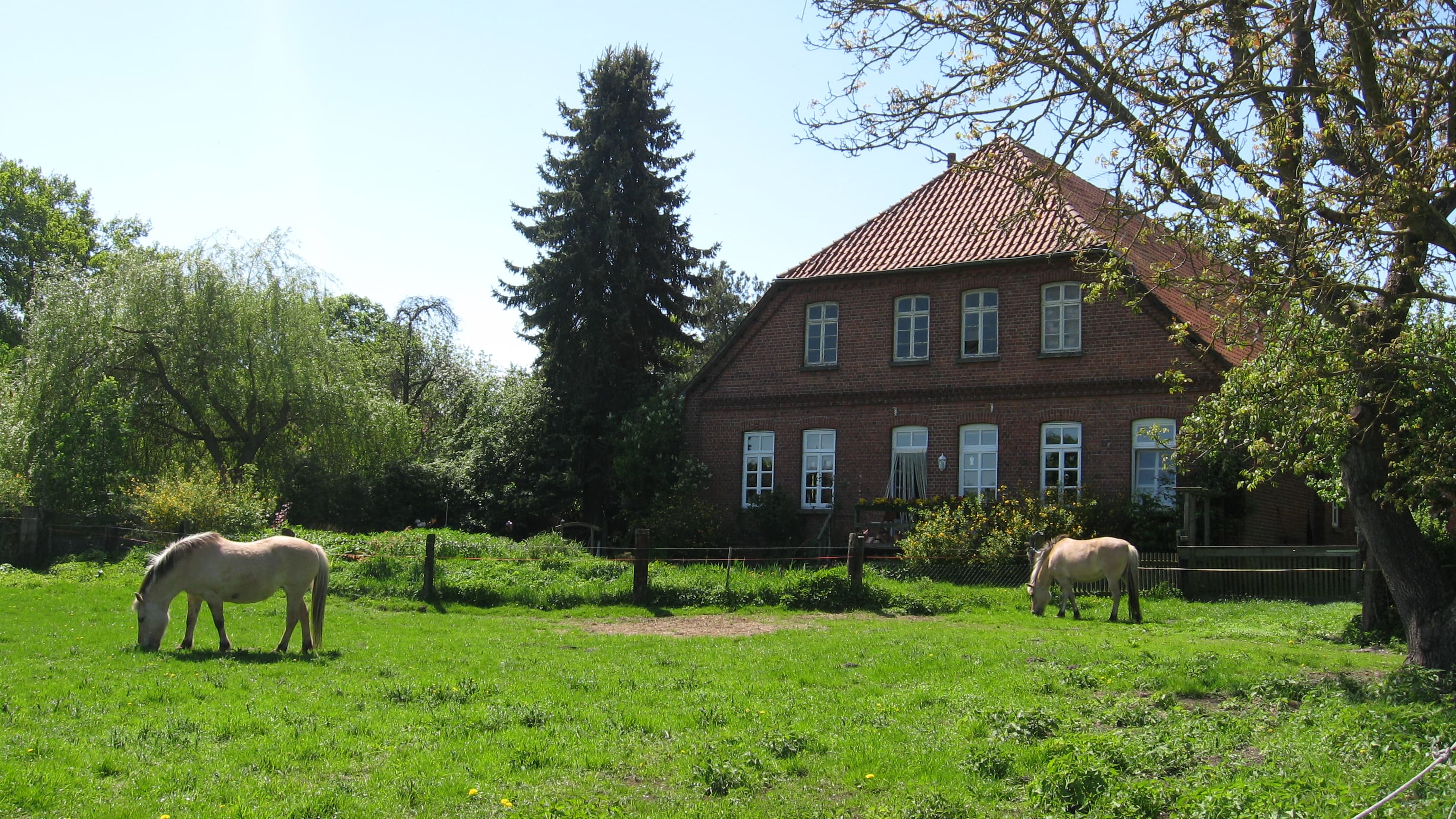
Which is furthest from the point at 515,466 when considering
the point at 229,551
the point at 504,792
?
the point at 504,792

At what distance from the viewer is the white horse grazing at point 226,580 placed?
37.6 ft

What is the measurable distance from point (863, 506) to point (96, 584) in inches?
592

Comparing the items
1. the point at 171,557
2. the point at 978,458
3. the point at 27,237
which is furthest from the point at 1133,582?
the point at 27,237

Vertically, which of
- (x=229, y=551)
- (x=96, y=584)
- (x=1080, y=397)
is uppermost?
(x=1080, y=397)

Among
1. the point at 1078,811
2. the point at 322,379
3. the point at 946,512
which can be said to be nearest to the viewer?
the point at 1078,811

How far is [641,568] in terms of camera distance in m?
18.0

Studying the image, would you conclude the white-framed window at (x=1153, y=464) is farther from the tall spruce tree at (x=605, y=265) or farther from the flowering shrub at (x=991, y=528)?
the tall spruce tree at (x=605, y=265)

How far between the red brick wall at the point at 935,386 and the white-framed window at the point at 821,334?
6.2 inches

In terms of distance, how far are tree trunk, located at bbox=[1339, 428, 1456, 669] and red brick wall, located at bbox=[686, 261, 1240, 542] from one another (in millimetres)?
12102

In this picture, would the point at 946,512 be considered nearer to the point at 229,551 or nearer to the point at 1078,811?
the point at 229,551

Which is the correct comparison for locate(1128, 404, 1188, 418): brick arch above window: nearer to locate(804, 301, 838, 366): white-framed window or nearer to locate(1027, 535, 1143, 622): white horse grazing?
locate(1027, 535, 1143, 622): white horse grazing

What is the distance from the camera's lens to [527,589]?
718 inches

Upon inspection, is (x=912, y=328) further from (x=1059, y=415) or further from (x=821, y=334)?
(x=1059, y=415)

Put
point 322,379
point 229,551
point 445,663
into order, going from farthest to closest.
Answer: point 322,379 < point 229,551 < point 445,663
